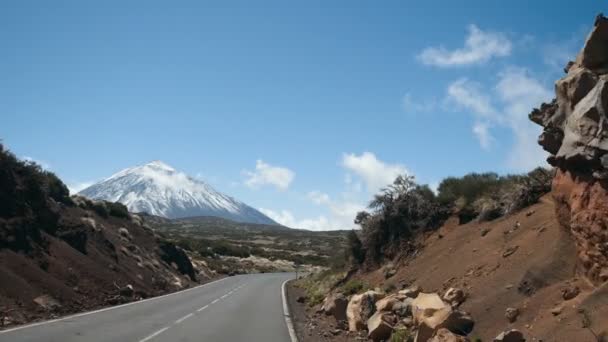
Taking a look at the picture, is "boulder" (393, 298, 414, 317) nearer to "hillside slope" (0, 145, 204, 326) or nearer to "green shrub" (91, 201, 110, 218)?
"hillside slope" (0, 145, 204, 326)

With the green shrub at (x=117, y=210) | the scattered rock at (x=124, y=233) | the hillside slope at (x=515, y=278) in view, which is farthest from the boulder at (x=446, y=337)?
the green shrub at (x=117, y=210)

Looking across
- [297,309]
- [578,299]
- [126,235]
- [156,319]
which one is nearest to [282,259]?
[126,235]

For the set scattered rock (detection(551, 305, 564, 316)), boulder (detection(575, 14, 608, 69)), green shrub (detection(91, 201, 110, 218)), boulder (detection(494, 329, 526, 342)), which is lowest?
boulder (detection(494, 329, 526, 342))

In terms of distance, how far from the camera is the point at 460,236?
56.5 ft

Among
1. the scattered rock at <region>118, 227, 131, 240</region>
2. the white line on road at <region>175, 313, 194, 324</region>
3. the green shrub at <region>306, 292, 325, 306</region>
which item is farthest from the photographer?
the scattered rock at <region>118, 227, 131, 240</region>

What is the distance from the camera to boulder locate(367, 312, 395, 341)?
1185cm

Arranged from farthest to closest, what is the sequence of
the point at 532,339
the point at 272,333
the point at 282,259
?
the point at 282,259
the point at 272,333
the point at 532,339

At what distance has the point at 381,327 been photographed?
1192 centimetres

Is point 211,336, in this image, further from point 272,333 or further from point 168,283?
point 168,283

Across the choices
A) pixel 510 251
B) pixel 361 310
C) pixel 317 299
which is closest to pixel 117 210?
pixel 317 299

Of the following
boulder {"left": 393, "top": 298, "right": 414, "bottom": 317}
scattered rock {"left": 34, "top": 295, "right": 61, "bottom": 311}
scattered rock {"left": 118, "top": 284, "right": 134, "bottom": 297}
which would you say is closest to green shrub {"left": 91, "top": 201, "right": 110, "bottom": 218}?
scattered rock {"left": 118, "top": 284, "right": 134, "bottom": 297}

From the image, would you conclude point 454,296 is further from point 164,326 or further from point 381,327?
point 164,326

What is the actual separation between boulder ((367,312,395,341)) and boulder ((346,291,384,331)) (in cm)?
157

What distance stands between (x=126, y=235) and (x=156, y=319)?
2395cm
